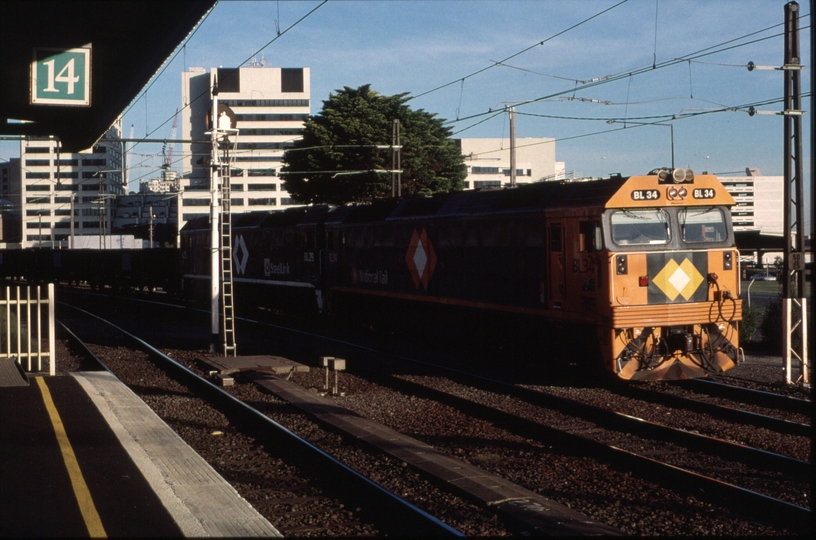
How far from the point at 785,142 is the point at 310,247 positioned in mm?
14544

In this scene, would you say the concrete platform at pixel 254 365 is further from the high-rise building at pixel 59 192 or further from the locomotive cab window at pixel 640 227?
the high-rise building at pixel 59 192

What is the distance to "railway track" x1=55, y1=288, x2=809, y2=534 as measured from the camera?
7.29 m

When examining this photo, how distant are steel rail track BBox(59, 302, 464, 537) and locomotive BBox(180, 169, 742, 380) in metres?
5.45

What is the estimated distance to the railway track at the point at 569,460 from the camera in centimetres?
729

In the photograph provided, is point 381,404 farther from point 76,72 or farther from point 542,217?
point 76,72

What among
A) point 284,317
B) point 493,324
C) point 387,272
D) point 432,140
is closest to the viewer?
point 493,324

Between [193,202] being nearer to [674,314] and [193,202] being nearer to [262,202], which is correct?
[262,202]

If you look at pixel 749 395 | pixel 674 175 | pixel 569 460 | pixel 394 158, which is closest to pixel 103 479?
pixel 569 460

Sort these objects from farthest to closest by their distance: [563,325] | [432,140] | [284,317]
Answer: [432,140] < [284,317] < [563,325]

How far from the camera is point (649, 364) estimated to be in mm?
13250

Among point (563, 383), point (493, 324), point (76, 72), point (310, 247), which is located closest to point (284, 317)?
point (310, 247)

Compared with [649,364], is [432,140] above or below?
above

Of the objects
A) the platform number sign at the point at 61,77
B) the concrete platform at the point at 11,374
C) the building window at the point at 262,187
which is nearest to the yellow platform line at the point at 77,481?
the concrete platform at the point at 11,374

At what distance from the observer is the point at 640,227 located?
13484 millimetres
